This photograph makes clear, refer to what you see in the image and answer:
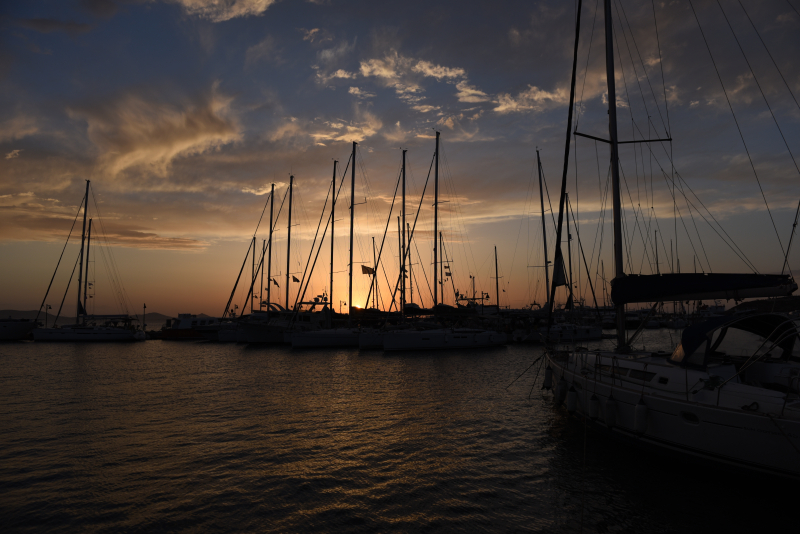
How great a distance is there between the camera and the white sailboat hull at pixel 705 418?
871cm

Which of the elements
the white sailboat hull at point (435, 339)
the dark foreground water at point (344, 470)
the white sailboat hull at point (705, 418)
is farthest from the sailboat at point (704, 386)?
the white sailboat hull at point (435, 339)

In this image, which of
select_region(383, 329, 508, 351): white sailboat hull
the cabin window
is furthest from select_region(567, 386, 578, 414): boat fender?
select_region(383, 329, 508, 351): white sailboat hull

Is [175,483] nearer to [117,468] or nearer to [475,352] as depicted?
[117,468]

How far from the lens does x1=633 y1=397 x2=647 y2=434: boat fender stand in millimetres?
11055

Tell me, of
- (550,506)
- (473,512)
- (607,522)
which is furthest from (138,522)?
(607,522)

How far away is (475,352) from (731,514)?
34.2 metres

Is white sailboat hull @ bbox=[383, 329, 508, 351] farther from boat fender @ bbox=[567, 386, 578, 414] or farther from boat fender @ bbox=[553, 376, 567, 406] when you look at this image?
boat fender @ bbox=[567, 386, 578, 414]

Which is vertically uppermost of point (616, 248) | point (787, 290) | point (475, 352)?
point (616, 248)

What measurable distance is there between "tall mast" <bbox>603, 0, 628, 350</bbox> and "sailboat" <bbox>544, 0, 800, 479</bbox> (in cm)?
5

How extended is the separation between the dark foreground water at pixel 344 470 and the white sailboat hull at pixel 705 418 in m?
0.79

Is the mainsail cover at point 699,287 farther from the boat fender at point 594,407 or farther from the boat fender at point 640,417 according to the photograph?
the boat fender at point 640,417

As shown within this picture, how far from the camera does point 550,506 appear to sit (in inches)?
377

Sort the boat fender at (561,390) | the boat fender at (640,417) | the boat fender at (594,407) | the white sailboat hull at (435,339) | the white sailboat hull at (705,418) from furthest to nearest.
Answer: the white sailboat hull at (435,339)
the boat fender at (561,390)
the boat fender at (594,407)
the boat fender at (640,417)
the white sailboat hull at (705,418)

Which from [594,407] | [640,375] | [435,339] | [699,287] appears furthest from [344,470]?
[435,339]
